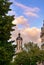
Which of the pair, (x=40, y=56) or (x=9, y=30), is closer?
(x=9, y=30)

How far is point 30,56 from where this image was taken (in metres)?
99.9

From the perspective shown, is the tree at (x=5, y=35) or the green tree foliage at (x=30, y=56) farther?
the green tree foliage at (x=30, y=56)

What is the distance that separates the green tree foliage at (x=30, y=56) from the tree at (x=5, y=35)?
48.2 m

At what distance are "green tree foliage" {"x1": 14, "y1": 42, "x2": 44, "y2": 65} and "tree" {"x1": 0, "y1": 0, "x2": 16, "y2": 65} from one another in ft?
158

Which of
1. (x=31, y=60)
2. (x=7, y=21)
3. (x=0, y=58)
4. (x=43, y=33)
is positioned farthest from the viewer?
(x=43, y=33)

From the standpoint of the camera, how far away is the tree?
160 feet

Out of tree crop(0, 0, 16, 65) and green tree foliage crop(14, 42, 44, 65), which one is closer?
tree crop(0, 0, 16, 65)

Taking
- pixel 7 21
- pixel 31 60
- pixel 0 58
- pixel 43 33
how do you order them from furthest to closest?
pixel 43 33, pixel 31 60, pixel 7 21, pixel 0 58

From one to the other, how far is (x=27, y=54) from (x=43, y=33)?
41.9 metres

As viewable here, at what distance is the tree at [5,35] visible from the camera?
48844mm

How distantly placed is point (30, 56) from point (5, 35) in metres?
50.7

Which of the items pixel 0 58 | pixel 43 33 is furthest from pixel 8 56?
pixel 43 33

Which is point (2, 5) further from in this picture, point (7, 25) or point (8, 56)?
point (8, 56)

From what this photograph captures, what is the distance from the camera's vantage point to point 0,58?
48.2m
